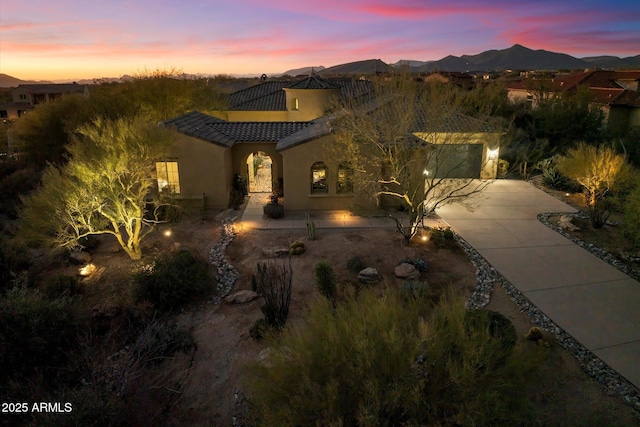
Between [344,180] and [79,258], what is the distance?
10.9m

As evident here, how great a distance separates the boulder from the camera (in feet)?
41.8

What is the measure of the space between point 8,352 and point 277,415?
6051 millimetres

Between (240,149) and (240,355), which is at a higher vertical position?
(240,149)

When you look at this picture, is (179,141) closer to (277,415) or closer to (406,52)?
(277,415)

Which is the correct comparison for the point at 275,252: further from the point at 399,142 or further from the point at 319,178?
the point at 399,142

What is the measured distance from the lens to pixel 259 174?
90.3 ft

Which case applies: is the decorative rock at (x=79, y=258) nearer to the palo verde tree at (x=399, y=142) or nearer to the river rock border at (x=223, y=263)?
the river rock border at (x=223, y=263)

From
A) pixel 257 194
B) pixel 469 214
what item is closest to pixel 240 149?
pixel 257 194

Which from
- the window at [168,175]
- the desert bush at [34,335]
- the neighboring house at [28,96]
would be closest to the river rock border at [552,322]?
the desert bush at [34,335]

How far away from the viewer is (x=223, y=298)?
1236 centimetres

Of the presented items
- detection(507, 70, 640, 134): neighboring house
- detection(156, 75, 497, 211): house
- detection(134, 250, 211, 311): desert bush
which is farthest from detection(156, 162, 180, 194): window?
detection(507, 70, 640, 134): neighboring house

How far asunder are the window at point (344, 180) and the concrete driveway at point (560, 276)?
4331mm

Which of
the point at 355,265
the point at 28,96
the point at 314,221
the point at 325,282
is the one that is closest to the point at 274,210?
the point at 314,221

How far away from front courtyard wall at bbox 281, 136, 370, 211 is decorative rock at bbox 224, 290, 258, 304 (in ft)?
24.2
